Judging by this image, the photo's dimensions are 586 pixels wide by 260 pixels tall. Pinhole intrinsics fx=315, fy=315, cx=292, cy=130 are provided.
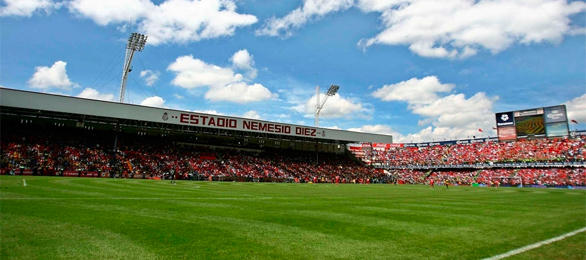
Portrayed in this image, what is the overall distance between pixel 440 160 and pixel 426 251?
71.3 meters

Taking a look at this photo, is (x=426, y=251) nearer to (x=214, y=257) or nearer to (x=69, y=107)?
(x=214, y=257)

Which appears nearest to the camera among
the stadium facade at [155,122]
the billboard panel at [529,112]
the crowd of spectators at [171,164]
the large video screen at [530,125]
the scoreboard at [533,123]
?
the crowd of spectators at [171,164]

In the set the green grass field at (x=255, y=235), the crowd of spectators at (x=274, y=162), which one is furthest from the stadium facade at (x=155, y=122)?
the green grass field at (x=255, y=235)

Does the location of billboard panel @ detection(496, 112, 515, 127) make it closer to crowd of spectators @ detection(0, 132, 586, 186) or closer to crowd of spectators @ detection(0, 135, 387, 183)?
crowd of spectators @ detection(0, 132, 586, 186)

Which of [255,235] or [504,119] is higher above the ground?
[504,119]

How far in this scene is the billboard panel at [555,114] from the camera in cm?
5762

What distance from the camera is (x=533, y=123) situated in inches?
2410

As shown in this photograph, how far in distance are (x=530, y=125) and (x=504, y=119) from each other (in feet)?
15.2

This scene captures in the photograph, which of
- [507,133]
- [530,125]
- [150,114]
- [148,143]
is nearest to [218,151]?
[148,143]

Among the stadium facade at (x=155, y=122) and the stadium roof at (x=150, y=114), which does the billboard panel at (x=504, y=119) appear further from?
the stadium roof at (x=150, y=114)

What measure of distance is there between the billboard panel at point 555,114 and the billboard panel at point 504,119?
18.7 feet

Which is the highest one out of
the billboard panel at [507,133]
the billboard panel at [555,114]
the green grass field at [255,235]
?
the billboard panel at [555,114]

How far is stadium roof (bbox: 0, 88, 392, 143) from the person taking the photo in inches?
1429

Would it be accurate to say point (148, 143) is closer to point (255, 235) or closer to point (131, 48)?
point (131, 48)
